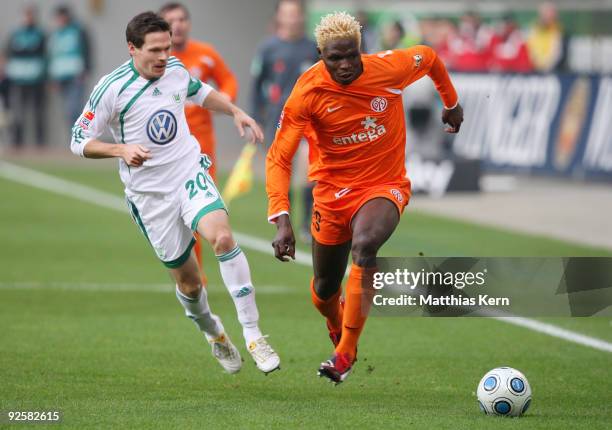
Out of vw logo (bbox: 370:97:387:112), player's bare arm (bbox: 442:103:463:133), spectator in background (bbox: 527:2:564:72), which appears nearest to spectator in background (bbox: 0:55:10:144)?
spectator in background (bbox: 527:2:564:72)

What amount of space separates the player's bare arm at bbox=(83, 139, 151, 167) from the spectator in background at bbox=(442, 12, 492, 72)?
18.4 metres

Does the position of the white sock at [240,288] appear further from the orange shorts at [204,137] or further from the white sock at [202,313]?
the orange shorts at [204,137]

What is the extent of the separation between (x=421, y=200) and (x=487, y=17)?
1052 centimetres

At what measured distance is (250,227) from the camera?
57.8 feet

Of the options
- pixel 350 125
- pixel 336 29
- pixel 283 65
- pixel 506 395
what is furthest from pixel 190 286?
pixel 283 65

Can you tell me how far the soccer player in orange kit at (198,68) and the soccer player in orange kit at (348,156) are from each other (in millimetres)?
3179

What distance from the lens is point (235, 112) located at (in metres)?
8.99

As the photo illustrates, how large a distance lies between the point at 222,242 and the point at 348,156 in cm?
96

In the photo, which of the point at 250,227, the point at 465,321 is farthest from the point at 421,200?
the point at 465,321

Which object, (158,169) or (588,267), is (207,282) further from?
(588,267)

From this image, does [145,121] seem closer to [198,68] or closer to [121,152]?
[121,152]

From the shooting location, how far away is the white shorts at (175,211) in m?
8.62

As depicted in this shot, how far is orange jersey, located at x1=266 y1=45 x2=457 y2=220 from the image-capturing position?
8125 millimetres

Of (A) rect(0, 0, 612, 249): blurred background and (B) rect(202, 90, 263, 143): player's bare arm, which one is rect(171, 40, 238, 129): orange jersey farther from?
(A) rect(0, 0, 612, 249): blurred background
